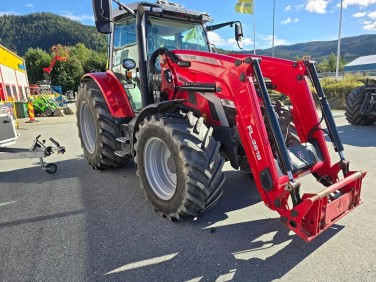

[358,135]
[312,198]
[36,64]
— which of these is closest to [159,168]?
[312,198]

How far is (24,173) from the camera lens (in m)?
4.97

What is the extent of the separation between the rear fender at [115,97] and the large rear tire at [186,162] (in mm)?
1220

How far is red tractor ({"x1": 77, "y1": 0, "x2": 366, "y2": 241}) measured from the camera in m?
2.55

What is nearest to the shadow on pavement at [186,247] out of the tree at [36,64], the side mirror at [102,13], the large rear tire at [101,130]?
the large rear tire at [101,130]

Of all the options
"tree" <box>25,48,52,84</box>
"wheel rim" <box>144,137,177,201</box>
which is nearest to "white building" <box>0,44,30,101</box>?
"wheel rim" <box>144,137,177,201</box>

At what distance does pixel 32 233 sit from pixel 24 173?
237 cm

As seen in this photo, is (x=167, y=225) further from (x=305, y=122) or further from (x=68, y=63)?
(x=68, y=63)

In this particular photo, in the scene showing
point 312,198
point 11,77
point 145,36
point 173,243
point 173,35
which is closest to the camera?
point 312,198

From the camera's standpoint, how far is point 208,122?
10.8ft

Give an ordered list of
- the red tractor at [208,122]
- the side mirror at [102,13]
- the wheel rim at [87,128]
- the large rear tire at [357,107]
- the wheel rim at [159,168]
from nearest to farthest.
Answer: the red tractor at [208,122] < the side mirror at [102,13] < the wheel rim at [159,168] < the wheel rim at [87,128] < the large rear tire at [357,107]

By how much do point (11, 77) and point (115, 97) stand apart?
21.4 m

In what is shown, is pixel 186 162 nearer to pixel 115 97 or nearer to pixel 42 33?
pixel 115 97

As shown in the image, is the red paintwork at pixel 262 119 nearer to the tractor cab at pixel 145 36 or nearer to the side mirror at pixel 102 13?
the tractor cab at pixel 145 36

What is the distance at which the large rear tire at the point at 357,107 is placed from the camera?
8.61 meters
